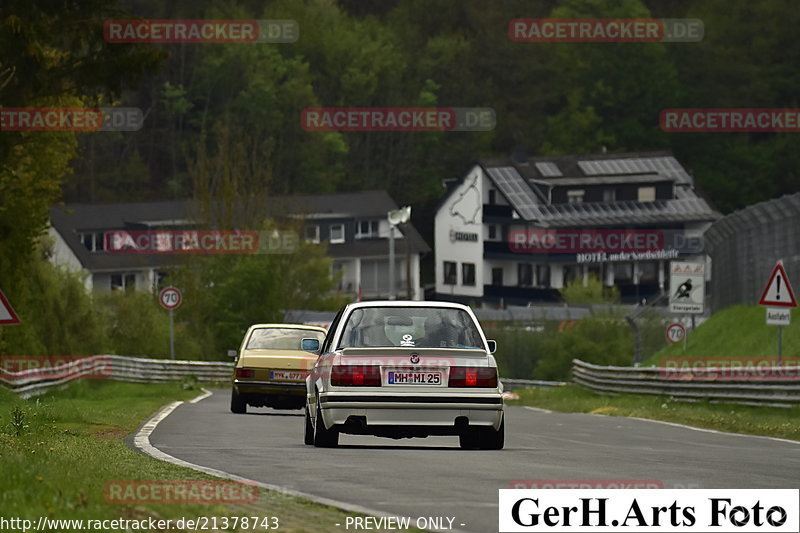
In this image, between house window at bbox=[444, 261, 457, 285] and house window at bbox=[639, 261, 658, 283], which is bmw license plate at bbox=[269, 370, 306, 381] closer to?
house window at bbox=[639, 261, 658, 283]

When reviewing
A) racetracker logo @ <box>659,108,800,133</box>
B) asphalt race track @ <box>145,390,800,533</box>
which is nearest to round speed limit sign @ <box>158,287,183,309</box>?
asphalt race track @ <box>145,390,800,533</box>

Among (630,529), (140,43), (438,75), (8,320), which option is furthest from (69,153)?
(438,75)

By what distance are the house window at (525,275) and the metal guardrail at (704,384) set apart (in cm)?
6873

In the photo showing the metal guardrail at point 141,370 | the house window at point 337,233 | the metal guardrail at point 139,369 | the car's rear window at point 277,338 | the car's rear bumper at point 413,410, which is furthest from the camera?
the house window at point 337,233

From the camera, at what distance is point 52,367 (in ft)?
151

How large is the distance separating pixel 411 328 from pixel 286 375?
10.1 m

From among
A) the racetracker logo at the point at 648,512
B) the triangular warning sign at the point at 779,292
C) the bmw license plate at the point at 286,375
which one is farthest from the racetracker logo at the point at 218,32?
the racetracker logo at the point at 648,512

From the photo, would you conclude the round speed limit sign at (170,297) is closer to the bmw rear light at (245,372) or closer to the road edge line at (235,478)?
the bmw rear light at (245,372)

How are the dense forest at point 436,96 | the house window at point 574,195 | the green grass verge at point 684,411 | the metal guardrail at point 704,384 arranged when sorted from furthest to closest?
the dense forest at point 436,96 < the house window at point 574,195 < the metal guardrail at point 704,384 < the green grass verge at point 684,411

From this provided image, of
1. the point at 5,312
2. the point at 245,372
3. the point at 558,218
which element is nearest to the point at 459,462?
the point at 5,312

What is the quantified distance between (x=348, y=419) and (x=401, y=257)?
325 ft

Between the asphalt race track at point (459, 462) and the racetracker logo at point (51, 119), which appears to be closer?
the asphalt race track at point (459, 462)

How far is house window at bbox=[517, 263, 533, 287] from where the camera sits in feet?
366

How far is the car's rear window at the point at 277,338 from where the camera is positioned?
28000 mm
